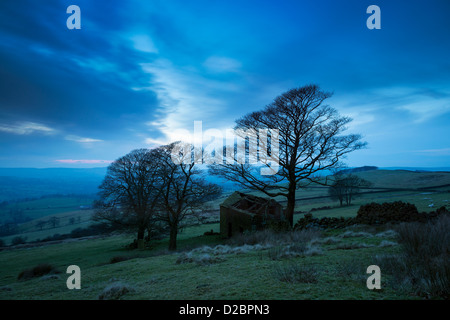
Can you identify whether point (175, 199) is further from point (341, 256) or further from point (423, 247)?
point (423, 247)

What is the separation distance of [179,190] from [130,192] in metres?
8.67

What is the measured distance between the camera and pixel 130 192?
81.6ft

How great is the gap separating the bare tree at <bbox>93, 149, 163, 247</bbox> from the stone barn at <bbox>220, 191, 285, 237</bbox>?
7744 mm

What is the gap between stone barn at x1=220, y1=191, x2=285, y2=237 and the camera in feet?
63.1

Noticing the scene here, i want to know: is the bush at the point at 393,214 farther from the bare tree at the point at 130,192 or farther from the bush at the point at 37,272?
the bush at the point at 37,272

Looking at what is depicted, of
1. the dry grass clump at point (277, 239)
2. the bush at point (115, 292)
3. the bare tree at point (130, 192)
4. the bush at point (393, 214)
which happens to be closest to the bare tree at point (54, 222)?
the bare tree at point (130, 192)

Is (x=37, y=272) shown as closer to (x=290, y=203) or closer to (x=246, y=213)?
(x=290, y=203)

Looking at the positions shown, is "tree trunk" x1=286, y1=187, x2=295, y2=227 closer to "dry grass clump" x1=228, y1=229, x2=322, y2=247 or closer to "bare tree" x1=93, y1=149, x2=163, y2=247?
"dry grass clump" x1=228, y1=229, x2=322, y2=247

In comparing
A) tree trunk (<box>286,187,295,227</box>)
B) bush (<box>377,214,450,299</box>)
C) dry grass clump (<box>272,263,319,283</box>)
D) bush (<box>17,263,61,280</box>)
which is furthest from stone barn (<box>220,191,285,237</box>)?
bush (<box>17,263,61,280</box>)

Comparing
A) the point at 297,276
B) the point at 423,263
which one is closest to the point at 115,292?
the point at 297,276

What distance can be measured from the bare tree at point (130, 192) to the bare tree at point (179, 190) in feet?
6.43

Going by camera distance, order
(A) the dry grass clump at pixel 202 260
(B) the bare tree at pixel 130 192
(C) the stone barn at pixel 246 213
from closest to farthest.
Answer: (A) the dry grass clump at pixel 202 260 → (C) the stone barn at pixel 246 213 → (B) the bare tree at pixel 130 192

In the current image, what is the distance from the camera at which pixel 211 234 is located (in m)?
26.7

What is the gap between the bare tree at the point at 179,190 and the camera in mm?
18361
